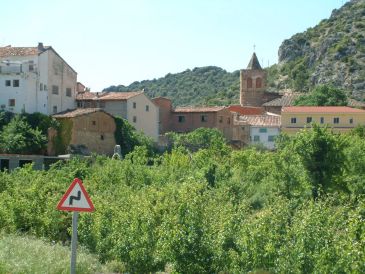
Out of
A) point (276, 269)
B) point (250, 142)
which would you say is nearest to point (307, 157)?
point (276, 269)

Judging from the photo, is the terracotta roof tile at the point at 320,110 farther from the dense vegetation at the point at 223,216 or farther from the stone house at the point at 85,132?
the dense vegetation at the point at 223,216

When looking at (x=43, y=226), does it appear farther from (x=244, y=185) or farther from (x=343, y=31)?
(x=343, y=31)

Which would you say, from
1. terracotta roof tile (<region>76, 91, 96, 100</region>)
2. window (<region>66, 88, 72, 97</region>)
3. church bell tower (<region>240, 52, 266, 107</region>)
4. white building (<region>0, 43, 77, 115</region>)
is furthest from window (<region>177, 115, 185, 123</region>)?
church bell tower (<region>240, 52, 266, 107</region>)

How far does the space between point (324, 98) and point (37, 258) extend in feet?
236

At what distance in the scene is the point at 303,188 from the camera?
111ft

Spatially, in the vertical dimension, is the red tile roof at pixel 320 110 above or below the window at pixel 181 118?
above

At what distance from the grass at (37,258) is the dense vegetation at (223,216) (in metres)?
0.85

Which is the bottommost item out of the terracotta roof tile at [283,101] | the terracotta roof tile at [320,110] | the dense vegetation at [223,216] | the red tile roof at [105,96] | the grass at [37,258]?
the grass at [37,258]

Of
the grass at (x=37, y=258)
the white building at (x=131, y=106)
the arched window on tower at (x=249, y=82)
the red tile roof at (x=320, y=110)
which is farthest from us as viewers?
the arched window on tower at (x=249, y=82)

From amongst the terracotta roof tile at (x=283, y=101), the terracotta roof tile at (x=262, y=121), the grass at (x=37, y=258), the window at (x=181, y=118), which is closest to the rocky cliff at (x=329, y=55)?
the terracotta roof tile at (x=283, y=101)

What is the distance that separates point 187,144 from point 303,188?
3371cm

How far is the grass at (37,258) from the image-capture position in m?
17.2

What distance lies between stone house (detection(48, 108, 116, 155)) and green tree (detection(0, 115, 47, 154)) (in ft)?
4.29

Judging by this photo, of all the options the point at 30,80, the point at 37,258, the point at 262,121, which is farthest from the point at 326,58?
the point at 37,258
